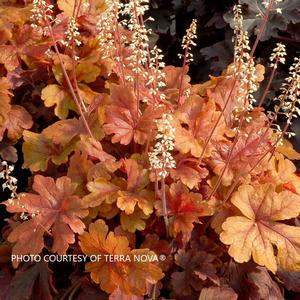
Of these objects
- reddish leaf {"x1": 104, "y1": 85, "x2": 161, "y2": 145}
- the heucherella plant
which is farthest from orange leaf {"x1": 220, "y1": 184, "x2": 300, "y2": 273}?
reddish leaf {"x1": 104, "y1": 85, "x2": 161, "y2": 145}

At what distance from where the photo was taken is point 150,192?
2.04 meters

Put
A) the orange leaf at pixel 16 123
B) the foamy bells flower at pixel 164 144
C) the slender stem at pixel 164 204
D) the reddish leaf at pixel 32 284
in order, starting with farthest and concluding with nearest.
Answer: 1. the orange leaf at pixel 16 123
2. the reddish leaf at pixel 32 284
3. the slender stem at pixel 164 204
4. the foamy bells flower at pixel 164 144

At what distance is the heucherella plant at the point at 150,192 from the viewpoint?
73.9 inches

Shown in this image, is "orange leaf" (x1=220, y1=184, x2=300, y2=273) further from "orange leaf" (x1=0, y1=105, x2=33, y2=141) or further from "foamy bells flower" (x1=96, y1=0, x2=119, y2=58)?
"orange leaf" (x1=0, y1=105, x2=33, y2=141)

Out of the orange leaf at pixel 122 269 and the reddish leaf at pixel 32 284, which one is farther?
the reddish leaf at pixel 32 284

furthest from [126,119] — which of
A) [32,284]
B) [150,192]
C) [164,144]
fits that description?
[32,284]

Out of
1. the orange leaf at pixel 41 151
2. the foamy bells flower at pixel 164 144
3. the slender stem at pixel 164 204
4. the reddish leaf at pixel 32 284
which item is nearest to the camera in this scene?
the foamy bells flower at pixel 164 144

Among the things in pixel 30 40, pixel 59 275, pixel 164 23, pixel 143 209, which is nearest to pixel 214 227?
pixel 143 209

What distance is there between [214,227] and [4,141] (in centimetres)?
109

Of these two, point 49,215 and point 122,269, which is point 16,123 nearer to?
point 49,215

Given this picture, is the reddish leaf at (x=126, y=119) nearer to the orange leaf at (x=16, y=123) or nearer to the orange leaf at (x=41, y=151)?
the orange leaf at (x=41, y=151)

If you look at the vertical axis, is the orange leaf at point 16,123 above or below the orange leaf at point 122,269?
below

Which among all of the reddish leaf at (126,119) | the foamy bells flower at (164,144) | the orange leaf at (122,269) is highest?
the foamy bells flower at (164,144)

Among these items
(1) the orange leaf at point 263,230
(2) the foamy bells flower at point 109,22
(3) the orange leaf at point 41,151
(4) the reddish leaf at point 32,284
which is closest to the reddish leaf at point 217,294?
(1) the orange leaf at point 263,230
